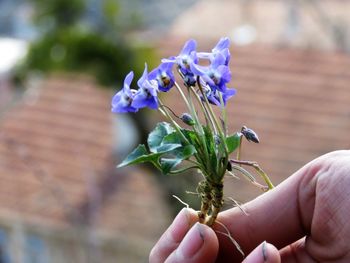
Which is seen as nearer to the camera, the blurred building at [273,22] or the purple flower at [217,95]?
the purple flower at [217,95]

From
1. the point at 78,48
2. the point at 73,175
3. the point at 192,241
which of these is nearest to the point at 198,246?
the point at 192,241

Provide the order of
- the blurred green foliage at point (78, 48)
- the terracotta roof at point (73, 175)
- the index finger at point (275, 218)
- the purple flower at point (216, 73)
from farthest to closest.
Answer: the terracotta roof at point (73, 175) → the blurred green foliage at point (78, 48) → the index finger at point (275, 218) → the purple flower at point (216, 73)

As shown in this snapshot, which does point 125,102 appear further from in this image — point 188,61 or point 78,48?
point 78,48

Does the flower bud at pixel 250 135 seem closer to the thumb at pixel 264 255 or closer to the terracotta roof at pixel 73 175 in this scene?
the thumb at pixel 264 255

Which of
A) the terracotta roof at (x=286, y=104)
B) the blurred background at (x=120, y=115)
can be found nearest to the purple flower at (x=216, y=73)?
the blurred background at (x=120, y=115)

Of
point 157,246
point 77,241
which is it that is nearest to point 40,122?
point 77,241

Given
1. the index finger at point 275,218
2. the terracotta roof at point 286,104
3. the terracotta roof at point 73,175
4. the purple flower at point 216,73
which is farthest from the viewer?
the terracotta roof at point 286,104

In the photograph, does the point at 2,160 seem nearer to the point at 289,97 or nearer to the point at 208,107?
the point at 289,97

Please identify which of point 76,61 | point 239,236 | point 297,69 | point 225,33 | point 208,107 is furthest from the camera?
point 225,33
